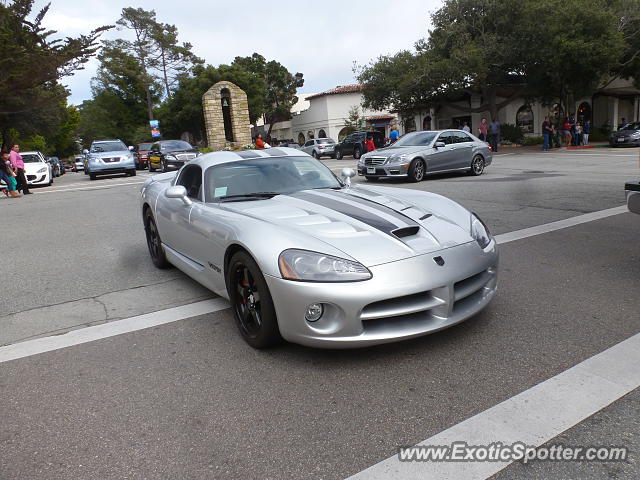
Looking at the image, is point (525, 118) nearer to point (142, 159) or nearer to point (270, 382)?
point (142, 159)

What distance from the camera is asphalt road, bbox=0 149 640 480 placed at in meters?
2.35

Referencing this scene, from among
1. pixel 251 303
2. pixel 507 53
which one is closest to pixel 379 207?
pixel 251 303

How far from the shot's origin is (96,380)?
3205 mm

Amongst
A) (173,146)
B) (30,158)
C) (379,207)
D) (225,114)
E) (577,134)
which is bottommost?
(379,207)

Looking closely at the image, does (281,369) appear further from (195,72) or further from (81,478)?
(195,72)

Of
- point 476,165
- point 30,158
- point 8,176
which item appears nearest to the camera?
point 476,165

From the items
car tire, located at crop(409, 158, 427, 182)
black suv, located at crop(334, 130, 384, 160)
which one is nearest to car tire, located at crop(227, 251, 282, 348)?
car tire, located at crop(409, 158, 427, 182)

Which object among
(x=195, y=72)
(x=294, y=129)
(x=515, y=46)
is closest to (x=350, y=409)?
(x=515, y=46)

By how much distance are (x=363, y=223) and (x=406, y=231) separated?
31 centimetres

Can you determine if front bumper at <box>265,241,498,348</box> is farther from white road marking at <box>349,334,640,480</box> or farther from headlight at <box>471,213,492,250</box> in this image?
white road marking at <box>349,334,640,480</box>

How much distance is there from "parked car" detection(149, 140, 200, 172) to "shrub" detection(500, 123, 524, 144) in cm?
1978

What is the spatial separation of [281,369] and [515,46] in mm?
29602

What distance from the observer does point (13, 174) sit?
622 inches

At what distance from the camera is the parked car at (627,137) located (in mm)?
25047
